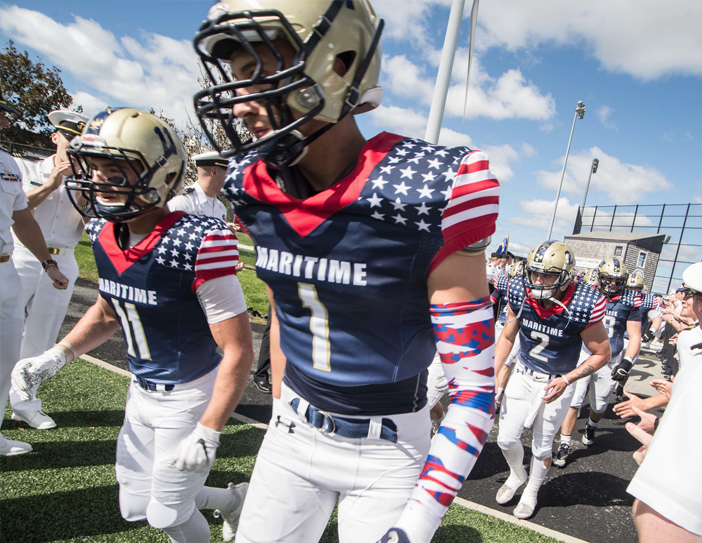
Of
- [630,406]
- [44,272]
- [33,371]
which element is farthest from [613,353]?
[44,272]

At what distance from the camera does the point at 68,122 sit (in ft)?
14.4

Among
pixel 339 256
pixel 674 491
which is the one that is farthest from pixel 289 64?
pixel 674 491

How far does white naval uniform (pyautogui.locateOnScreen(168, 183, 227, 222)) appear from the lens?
17.2 ft

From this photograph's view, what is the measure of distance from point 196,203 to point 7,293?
2534 millimetres

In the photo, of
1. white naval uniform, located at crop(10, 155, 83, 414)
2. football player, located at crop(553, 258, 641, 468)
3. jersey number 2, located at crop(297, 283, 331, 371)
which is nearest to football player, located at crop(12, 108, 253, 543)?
jersey number 2, located at crop(297, 283, 331, 371)

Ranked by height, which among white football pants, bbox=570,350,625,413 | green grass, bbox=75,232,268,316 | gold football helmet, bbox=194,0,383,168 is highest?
gold football helmet, bbox=194,0,383,168

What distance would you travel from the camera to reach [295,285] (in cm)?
144

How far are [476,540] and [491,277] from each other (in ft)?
26.5

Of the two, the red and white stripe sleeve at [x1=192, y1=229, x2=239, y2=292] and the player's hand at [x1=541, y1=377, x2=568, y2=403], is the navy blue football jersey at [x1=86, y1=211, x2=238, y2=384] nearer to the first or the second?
the red and white stripe sleeve at [x1=192, y1=229, x2=239, y2=292]

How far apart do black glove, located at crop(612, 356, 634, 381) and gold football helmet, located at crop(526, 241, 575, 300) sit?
10.3 ft

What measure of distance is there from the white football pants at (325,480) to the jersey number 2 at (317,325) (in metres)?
0.24

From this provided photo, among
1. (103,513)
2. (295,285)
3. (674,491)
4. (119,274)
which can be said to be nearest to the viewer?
(674,491)

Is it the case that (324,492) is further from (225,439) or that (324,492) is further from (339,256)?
(225,439)

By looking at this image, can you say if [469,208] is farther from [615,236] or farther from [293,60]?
[615,236]
